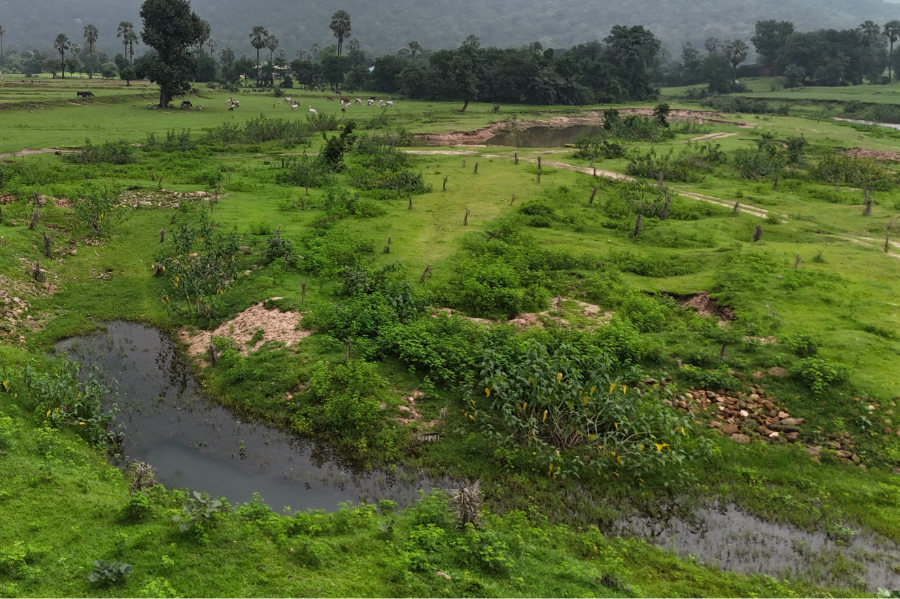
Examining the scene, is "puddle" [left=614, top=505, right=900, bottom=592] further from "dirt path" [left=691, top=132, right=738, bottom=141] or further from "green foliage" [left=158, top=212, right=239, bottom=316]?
"dirt path" [left=691, top=132, right=738, bottom=141]

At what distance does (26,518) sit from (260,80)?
96.8 meters

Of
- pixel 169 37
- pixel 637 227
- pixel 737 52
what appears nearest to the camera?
pixel 637 227

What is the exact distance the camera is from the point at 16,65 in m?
128

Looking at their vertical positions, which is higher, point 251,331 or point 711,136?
point 711,136

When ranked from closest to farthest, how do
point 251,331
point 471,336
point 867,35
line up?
point 471,336 < point 251,331 < point 867,35

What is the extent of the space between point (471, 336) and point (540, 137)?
44.6 meters

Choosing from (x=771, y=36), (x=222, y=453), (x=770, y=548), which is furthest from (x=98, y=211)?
(x=771, y=36)

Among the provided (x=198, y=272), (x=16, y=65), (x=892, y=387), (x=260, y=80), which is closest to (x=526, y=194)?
(x=198, y=272)

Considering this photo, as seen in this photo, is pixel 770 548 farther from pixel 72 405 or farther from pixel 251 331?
pixel 72 405

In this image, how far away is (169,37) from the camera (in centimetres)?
5081

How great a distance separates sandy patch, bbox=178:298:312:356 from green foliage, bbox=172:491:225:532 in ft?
21.1

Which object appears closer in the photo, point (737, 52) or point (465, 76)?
point (465, 76)

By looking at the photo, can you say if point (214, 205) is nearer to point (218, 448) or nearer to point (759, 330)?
point (218, 448)

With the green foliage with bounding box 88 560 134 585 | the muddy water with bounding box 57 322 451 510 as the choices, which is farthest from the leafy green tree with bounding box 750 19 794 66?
the green foliage with bounding box 88 560 134 585
